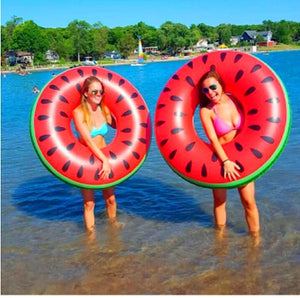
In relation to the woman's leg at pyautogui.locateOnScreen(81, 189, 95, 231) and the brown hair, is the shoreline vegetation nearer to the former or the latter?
the woman's leg at pyautogui.locateOnScreen(81, 189, 95, 231)

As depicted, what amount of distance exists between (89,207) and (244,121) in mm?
→ 1839

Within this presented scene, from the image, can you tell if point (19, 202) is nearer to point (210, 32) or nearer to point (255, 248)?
point (255, 248)

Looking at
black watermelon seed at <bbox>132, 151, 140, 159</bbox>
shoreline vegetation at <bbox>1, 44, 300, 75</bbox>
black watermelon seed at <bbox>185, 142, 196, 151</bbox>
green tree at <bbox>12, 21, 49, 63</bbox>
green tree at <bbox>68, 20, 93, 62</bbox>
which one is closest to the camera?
black watermelon seed at <bbox>185, 142, 196, 151</bbox>

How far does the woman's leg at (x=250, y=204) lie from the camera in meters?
3.99

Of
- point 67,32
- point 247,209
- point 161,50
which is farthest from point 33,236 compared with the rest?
point 161,50

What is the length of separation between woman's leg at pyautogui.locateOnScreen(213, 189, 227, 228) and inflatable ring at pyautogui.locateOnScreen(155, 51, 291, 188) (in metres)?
0.39

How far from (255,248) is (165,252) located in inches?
33.8

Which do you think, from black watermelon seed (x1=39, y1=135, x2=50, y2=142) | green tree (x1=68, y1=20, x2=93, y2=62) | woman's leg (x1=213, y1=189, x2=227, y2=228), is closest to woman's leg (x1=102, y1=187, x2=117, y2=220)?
black watermelon seed (x1=39, y1=135, x2=50, y2=142)

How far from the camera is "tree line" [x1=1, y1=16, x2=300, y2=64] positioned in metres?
66.2

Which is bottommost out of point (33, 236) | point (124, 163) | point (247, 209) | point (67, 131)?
point (33, 236)

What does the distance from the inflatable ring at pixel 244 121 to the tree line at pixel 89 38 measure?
6427 centimetres

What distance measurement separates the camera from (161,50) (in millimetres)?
93750

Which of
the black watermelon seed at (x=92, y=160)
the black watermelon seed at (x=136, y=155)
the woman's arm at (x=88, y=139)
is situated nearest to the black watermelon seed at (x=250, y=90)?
the black watermelon seed at (x=136, y=155)

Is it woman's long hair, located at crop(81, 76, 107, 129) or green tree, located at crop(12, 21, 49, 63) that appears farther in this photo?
green tree, located at crop(12, 21, 49, 63)
